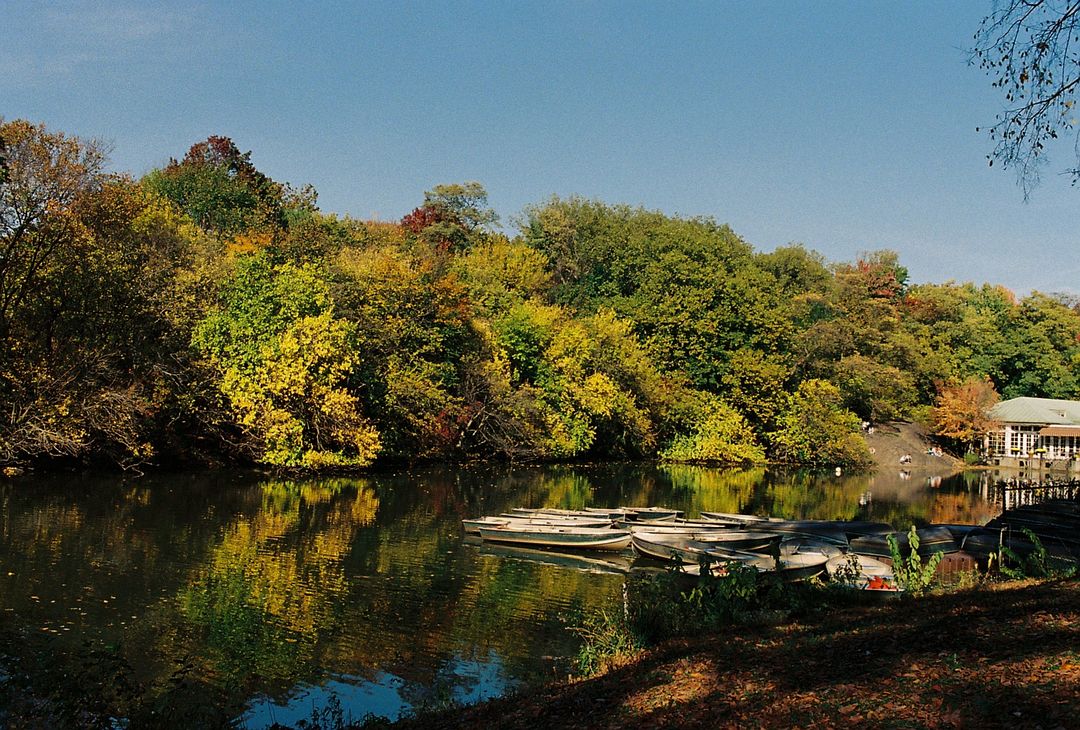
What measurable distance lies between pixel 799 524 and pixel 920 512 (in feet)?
40.7

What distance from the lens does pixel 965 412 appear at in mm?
65062

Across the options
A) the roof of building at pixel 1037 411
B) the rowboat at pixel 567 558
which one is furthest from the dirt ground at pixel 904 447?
the rowboat at pixel 567 558

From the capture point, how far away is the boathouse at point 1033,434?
6438cm

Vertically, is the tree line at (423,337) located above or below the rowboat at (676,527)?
above

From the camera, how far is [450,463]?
46094mm

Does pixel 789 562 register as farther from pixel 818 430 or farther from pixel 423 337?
pixel 818 430

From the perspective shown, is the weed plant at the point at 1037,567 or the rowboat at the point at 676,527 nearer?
the weed plant at the point at 1037,567

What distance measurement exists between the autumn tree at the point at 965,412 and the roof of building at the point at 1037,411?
41.9 inches

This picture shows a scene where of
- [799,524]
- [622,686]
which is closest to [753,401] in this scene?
[799,524]

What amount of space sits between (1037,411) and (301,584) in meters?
63.6

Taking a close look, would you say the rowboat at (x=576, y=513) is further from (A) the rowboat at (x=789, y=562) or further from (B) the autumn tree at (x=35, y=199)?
(B) the autumn tree at (x=35, y=199)

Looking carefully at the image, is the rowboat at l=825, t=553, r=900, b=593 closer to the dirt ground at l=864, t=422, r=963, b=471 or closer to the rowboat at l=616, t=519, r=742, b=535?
the rowboat at l=616, t=519, r=742, b=535

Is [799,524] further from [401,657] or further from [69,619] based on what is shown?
[69,619]

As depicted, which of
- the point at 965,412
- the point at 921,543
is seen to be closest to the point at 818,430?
the point at 965,412
